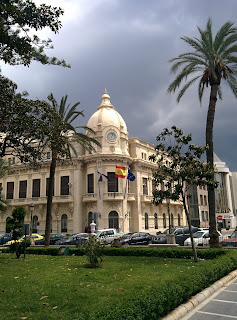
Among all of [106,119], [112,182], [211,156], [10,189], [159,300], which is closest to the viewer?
[159,300]

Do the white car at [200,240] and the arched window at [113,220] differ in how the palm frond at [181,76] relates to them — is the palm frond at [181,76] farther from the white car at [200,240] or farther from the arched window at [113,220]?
the arched window at [113,220]

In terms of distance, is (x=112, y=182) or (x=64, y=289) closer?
(x=64, y=289)

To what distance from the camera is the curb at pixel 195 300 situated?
6.89 metres

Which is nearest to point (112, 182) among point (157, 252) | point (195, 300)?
point (157, 252)

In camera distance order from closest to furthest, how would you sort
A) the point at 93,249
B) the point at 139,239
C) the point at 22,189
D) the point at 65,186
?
1. the point at 93,249
2. the point at 139,239
3. the point at 65,186
4. the point at 22,189

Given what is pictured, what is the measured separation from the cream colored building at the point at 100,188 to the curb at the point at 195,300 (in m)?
31.3

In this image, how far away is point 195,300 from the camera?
807 cm

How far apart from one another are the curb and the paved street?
0.11m

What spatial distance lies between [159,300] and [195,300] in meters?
2.24

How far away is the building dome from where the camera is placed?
45.3m

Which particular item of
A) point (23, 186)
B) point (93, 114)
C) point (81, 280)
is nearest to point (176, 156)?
point (81, 280)

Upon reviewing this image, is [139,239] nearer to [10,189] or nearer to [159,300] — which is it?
[159,300]

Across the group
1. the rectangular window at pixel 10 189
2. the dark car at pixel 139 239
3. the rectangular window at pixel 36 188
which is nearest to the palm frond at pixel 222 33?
the dark car at pixel 139 239

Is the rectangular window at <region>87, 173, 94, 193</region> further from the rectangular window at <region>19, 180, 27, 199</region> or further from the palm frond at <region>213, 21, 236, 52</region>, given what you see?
the palm frond at <region>213, 21, 236, 52</region>
